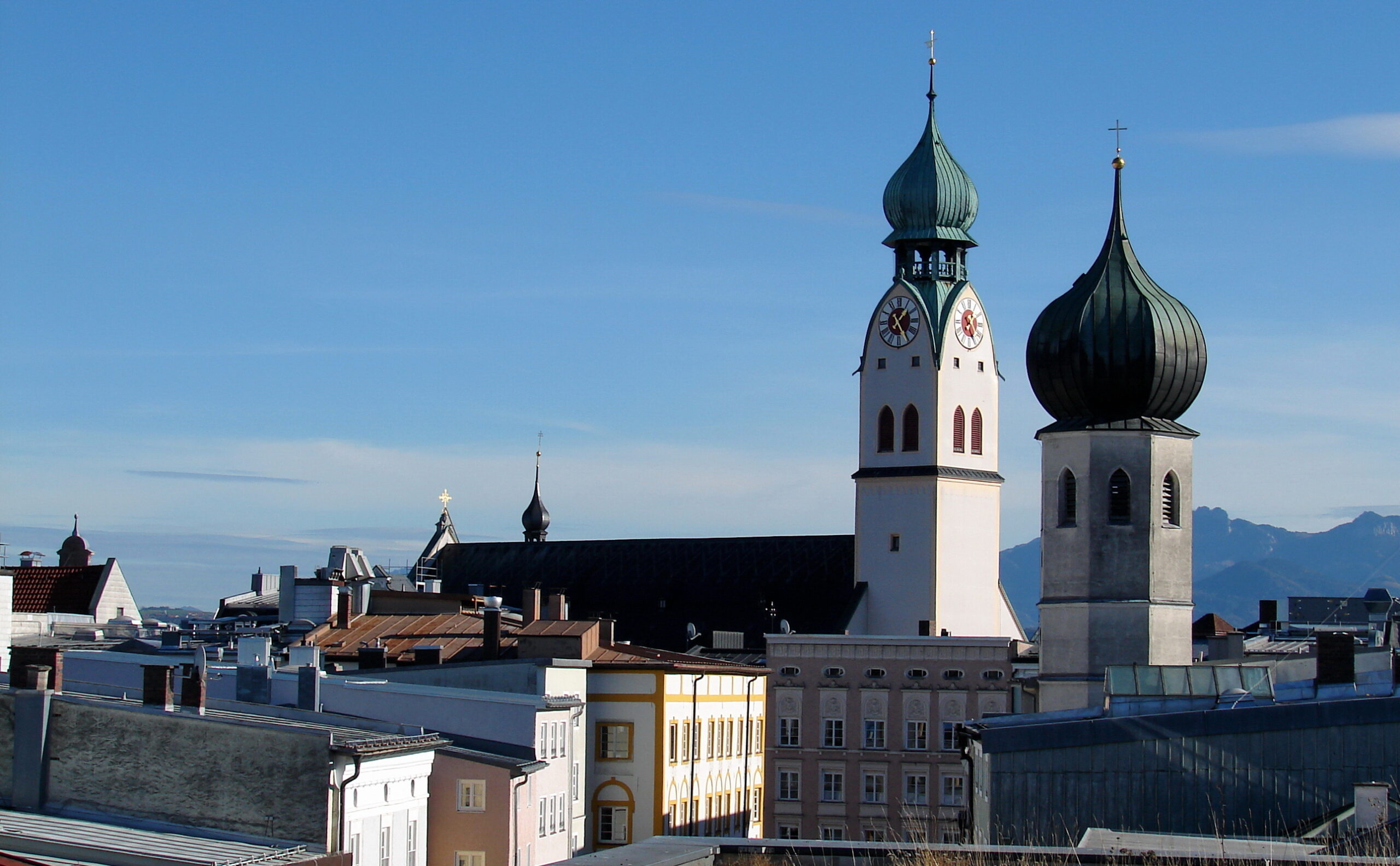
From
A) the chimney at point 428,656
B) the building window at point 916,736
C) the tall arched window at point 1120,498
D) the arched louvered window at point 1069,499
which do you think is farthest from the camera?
the building window at point 916,736

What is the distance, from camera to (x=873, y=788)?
6231cm

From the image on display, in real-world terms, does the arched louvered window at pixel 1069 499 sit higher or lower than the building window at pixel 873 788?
higher

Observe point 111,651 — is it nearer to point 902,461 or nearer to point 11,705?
point 11,705

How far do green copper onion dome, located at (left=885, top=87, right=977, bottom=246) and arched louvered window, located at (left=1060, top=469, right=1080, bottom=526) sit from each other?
28955mm

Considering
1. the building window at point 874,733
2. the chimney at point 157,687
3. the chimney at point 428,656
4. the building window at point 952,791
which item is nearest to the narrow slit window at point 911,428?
the building window at point 874,733

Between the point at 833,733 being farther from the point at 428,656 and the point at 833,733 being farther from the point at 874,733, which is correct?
the point at 428,656

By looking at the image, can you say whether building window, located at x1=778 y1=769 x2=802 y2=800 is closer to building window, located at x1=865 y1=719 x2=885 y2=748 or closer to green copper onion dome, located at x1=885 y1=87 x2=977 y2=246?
building window, located at x1=865 y1=719 x2=885 y2=748

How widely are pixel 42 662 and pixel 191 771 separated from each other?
3073 millimetres

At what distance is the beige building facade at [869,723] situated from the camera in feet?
203

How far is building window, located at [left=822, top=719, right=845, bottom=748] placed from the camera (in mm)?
63344

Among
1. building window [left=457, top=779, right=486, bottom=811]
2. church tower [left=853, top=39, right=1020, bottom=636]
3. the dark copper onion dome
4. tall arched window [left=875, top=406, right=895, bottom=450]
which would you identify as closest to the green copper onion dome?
church tower [left=853, top=39, right=1020, bottom=636]

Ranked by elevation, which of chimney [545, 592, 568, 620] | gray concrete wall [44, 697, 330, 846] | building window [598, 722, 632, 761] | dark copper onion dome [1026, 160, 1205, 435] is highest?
dark copper onion dome [1026, 160, 1205, 435]

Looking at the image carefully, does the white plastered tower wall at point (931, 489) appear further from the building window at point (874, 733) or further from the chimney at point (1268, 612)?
the chimney at point (1268, 612)

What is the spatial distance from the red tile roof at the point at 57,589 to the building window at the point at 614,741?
3071cm
